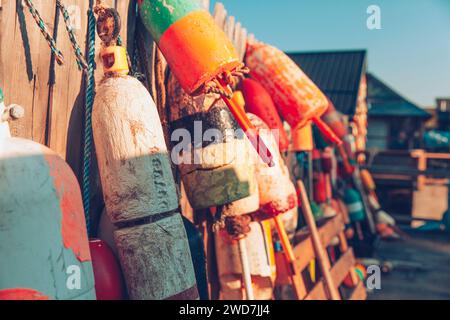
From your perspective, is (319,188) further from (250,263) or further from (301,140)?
(250,263)

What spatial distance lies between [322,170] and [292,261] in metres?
2.15

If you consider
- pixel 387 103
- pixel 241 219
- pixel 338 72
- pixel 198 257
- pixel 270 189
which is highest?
pixel 338 72

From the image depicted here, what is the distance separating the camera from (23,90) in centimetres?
170

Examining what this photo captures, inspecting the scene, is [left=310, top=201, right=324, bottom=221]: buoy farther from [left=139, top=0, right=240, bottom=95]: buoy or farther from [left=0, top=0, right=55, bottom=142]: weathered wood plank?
[left=0, top=0, right=55, bottom=142]: weathered wood plank

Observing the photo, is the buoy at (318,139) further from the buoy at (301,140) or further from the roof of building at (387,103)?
the roof of building at (387,103)

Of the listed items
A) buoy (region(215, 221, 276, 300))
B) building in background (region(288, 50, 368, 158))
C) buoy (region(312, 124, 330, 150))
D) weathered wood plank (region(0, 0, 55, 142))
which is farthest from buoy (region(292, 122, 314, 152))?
building in background (region(288, 50, 368, 158))

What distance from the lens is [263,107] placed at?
9.41 feet

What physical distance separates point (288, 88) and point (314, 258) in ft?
5.01

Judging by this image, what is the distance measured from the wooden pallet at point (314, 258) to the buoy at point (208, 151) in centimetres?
107

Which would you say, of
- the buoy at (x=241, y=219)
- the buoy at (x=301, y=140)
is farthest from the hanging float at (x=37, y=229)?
the buoy at (x=301, y=140)

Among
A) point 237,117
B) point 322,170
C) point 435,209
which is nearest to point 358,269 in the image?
point 322,170

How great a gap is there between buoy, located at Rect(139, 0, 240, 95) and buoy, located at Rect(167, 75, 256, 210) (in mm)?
208

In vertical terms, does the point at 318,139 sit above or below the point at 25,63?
below

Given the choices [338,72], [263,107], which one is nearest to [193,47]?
[263,107]
